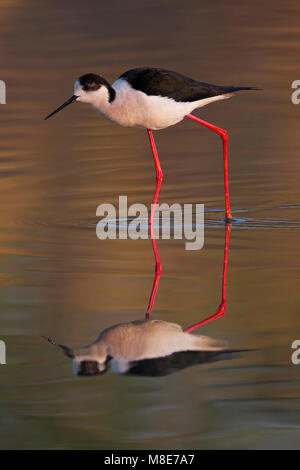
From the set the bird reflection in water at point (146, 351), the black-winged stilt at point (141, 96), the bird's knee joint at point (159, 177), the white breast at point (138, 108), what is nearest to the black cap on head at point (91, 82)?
the black-winged stilt at point (141, 96)

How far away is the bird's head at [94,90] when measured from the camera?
732 cm

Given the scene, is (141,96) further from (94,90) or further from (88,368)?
(88,368)

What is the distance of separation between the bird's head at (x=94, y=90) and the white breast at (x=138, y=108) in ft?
0.16

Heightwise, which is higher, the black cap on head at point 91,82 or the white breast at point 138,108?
the black cap on head at point 91,82

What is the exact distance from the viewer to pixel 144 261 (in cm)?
657

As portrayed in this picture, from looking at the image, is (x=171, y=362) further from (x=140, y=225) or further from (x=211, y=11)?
(x=211, y=11)

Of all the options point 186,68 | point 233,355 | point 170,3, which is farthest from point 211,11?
point 233,355

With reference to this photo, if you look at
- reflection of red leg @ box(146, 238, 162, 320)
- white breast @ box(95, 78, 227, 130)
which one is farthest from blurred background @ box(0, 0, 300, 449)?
white breast @ box(95, 78, 227, 130)

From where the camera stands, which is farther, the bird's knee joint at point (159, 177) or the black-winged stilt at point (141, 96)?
the bird's knee joint at point (159, 177)

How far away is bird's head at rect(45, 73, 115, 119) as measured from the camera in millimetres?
7324

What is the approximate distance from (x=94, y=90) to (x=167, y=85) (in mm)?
488

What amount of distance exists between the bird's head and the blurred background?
0.83m

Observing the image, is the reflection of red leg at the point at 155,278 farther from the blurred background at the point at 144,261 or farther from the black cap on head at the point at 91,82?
the black cap on head at the point at 91,82

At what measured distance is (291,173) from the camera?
864 centimetres
